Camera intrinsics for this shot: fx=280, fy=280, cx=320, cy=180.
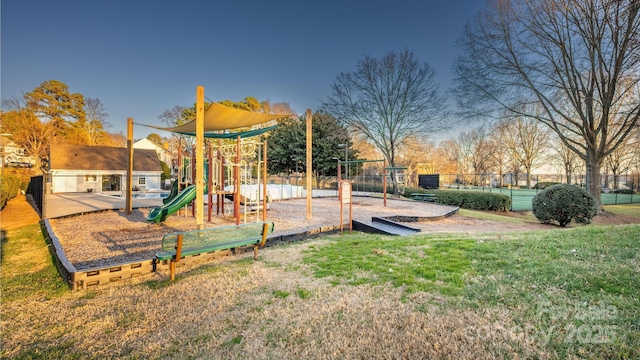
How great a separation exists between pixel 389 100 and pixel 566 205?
14722mm

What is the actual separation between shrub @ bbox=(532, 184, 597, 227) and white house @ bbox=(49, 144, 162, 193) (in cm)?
2952

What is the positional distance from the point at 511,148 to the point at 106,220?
1671 inches

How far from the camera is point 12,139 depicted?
93.8 feet

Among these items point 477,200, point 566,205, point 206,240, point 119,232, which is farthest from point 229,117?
point 477,200

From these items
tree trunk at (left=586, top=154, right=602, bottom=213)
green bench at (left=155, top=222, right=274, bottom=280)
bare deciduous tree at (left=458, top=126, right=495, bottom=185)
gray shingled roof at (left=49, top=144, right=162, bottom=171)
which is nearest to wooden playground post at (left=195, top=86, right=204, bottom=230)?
green bench at (left=155, top=222, right=274, bottom=280)

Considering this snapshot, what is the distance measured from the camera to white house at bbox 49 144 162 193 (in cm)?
2431

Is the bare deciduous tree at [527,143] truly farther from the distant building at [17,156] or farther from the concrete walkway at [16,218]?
the distant building at [17,156]

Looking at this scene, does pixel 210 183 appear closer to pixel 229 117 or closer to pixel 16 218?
pixel 229 117

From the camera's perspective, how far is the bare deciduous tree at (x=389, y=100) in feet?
72.5

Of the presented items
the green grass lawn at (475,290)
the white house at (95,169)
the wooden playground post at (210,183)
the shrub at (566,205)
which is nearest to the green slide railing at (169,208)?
the wooden playground post at (210,183)

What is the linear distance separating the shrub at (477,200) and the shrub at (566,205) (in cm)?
436

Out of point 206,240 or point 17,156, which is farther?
point 17,156

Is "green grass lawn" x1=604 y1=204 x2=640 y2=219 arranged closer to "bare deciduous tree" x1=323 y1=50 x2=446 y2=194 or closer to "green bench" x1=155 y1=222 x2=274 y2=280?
"bare deciduous tree" x1=323 y1=50 x2=446 y2=194

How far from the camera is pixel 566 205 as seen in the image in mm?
10578
